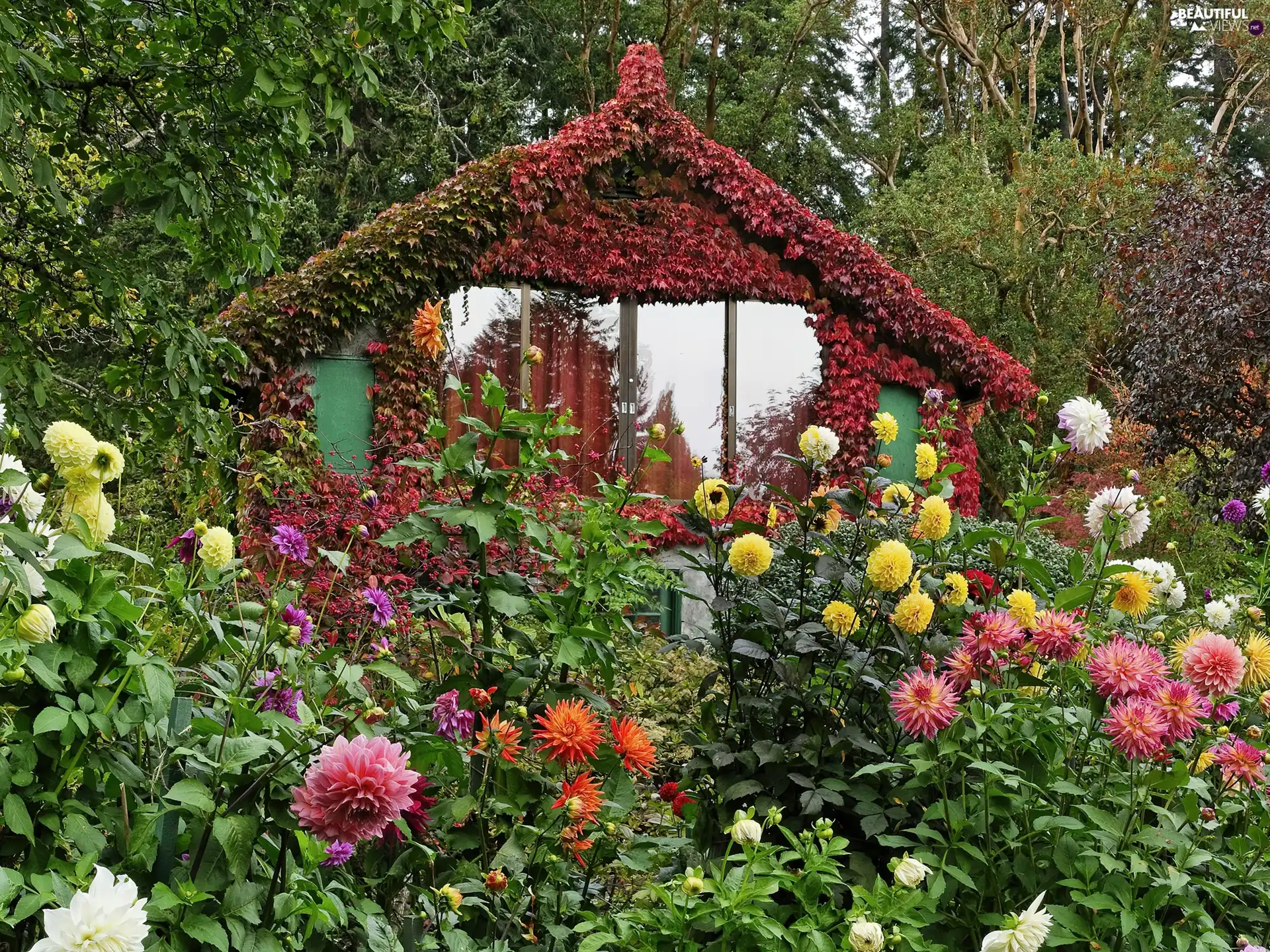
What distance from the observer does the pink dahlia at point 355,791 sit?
4.31ft

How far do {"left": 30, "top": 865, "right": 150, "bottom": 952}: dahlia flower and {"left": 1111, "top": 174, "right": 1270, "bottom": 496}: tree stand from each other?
8737 mm

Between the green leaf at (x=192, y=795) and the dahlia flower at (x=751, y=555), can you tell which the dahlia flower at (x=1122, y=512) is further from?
the green leaf at (x=192, y=795)

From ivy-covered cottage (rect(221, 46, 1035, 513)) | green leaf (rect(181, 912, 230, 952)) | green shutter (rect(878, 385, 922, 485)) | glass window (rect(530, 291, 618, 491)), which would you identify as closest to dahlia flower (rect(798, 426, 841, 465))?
green leaf (rect(181, 912, 230, 952))

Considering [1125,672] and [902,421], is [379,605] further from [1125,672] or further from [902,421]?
[902,421]

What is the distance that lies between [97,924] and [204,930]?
411mm

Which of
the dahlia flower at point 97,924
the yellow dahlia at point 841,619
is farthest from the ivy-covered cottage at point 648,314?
the dahlia flower at point 97,924

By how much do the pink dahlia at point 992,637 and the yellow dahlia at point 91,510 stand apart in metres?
1.57

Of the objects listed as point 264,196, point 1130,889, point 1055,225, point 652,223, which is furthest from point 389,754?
point 1055,225

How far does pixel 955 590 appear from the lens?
2457 millimetres

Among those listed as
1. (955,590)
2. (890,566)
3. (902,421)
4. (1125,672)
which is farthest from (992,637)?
(902,421)

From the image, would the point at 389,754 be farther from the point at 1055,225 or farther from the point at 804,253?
the point at 1055,225

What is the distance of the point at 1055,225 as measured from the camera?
15.0 meters

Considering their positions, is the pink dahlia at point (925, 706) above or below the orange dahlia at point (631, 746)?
above

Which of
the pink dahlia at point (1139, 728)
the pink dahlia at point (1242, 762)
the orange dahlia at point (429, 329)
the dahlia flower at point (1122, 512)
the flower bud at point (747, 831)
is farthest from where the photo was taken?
the orange dahlia at point (429, 329)
